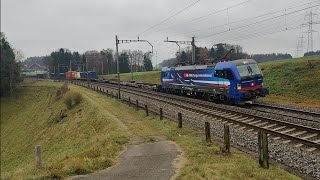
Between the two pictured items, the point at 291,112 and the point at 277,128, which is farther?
the point at 291,112

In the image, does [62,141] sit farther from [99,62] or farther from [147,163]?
[99,62]

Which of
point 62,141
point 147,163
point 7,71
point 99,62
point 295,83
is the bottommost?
point 62,141

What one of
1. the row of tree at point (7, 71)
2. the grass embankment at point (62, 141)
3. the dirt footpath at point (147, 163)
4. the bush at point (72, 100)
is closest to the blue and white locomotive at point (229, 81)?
the grass embankment at point (62, 141)

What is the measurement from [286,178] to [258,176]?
750 mm

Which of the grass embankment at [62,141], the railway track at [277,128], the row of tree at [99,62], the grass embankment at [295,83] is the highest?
the row of tree at [99,62]

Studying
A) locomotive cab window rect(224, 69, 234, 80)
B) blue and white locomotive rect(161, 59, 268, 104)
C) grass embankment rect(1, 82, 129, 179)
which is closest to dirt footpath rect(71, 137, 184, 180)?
grass embankment rect(1, 82, 129, 179)

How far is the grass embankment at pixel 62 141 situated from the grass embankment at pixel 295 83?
15.6m

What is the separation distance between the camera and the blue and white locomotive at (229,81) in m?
24.9

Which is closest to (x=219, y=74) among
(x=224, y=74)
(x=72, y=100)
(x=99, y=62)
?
(x=224, y=74)

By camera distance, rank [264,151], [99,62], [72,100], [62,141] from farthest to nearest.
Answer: [99,62] → [72,100] → [62,141] → [264,151]

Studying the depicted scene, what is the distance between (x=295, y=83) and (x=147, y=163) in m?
24.7

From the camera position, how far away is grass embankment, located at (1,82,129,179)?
38.8 feet

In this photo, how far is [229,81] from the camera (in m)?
25.5

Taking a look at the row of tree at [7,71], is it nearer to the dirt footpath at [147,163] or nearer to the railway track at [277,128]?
the railway track at [277,128]
